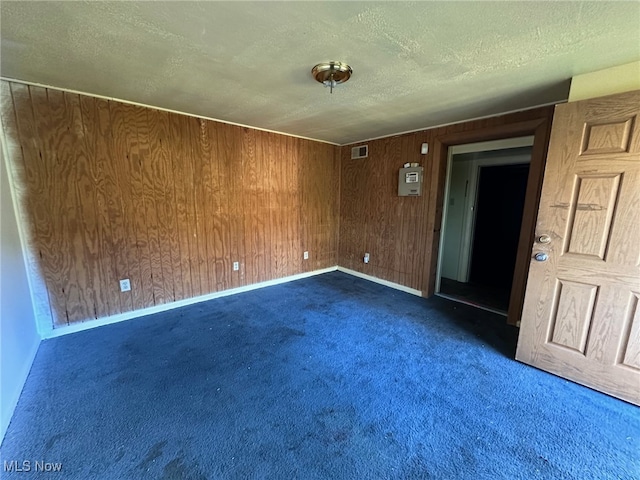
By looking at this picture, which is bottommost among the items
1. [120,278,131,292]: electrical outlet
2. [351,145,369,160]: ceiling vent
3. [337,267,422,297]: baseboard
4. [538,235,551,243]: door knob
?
[337,267,422,297]: baseboard

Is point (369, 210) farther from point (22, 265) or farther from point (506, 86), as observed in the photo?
point (22, 265)

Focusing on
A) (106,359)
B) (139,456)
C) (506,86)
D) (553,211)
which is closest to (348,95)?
(506,86)

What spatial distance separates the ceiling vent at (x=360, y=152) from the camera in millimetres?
4223

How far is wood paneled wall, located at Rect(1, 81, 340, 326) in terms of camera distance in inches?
93.7

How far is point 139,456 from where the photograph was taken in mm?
1399

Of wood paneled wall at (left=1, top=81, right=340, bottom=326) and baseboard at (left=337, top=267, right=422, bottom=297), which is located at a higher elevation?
wood paneled wall at (left=1, top=81, right=340, bottom=326)

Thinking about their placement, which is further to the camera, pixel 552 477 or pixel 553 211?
pixel 553 211

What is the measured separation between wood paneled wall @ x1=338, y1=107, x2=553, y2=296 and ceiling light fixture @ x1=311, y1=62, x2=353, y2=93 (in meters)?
1.93

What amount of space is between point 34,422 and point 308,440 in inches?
64.7

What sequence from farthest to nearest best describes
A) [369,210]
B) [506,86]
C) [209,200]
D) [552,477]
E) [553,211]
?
[369,210]
[209,200]
[506,86]
[553,211]
[552,477]

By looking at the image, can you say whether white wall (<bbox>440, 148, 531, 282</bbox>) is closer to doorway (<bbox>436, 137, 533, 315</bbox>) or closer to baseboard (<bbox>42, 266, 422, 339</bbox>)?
doorway (<bbox>436, 137, 533, 315</bbox>)

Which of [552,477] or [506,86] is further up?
[506,86]

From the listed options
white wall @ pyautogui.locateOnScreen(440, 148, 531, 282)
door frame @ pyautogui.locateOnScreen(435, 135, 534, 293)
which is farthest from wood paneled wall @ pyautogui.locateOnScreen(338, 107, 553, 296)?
white wall @ pyautogui.locateOnScreen(440, 148, 531, 282)

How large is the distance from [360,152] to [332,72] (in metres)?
2.54
